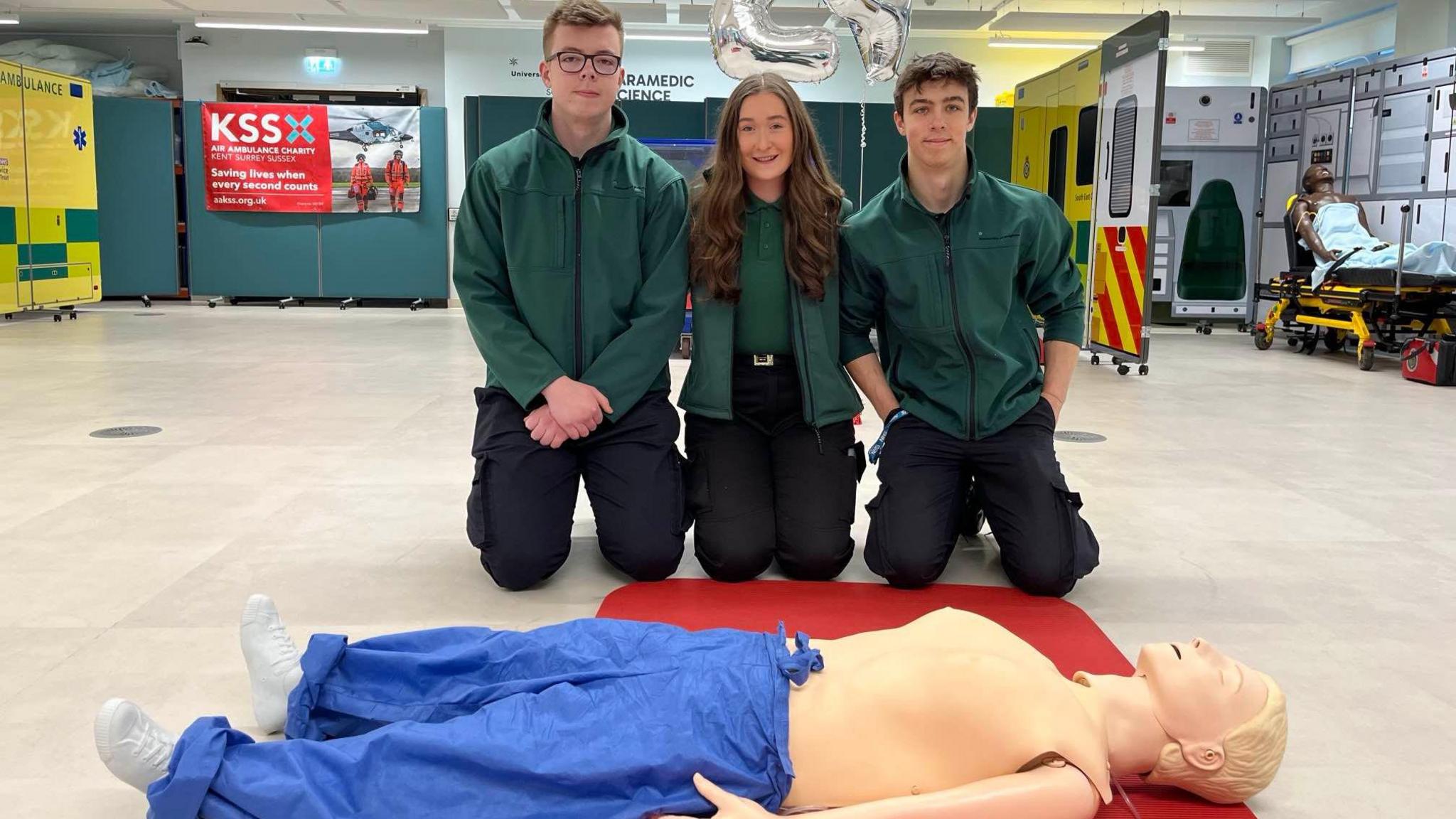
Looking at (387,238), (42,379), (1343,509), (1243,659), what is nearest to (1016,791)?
(1243,659)

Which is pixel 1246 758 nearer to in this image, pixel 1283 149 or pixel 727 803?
pixel 727 803

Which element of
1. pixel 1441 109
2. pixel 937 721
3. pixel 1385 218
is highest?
pixel 1441 109

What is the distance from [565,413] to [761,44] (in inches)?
68.7

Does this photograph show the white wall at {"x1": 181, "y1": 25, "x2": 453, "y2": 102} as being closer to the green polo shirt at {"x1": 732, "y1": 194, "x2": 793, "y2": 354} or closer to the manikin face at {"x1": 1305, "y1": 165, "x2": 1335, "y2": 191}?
the manikin face at {"x1": 1305, "y1": 165, "x2": 1335, "y2": 191}

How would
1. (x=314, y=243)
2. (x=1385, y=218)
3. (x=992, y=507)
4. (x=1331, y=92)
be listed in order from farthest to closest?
(x=314, y=243) → (x=1331, y=92) → (x=1385, y=218) → (x=992, y=507)

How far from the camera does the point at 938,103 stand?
2.70m

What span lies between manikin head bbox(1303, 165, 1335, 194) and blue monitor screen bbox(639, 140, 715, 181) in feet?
16.1

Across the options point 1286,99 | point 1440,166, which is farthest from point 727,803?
point 1286,99

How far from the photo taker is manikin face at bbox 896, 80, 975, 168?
2.69 m

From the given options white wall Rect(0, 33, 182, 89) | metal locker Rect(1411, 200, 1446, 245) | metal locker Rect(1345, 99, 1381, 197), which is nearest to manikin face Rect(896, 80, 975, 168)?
metal locker Rect(1411, 200, 1446, 245)

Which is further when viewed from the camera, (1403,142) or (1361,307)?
(1403,142)

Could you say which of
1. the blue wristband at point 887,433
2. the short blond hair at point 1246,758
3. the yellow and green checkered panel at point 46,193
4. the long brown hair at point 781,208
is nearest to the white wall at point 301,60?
the yellow and green checkered panel at point 46,193

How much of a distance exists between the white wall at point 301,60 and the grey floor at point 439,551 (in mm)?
7865

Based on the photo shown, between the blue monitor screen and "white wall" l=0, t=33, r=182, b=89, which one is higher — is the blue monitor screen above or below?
below
